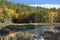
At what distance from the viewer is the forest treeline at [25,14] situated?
2.38m

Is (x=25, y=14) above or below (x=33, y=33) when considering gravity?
above

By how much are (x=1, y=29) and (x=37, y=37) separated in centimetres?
53

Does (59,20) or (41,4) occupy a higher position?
(41,4)

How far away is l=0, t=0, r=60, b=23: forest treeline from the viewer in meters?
2.38

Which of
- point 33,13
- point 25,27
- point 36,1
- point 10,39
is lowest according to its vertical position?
point 10,39

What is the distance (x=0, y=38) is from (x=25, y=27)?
39cm

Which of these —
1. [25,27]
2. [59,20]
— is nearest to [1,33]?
[25,27]

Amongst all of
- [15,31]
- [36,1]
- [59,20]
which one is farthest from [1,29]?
[59,20]

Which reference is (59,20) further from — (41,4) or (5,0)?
(5,0)

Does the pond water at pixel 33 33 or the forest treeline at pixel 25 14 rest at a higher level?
the forest treeline at pixel 25 14

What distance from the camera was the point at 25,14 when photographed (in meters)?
2.41

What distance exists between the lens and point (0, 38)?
2.40 meters

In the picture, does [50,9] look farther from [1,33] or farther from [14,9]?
[1,33]

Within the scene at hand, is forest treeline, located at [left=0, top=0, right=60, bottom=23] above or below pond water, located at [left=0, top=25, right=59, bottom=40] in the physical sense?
above
